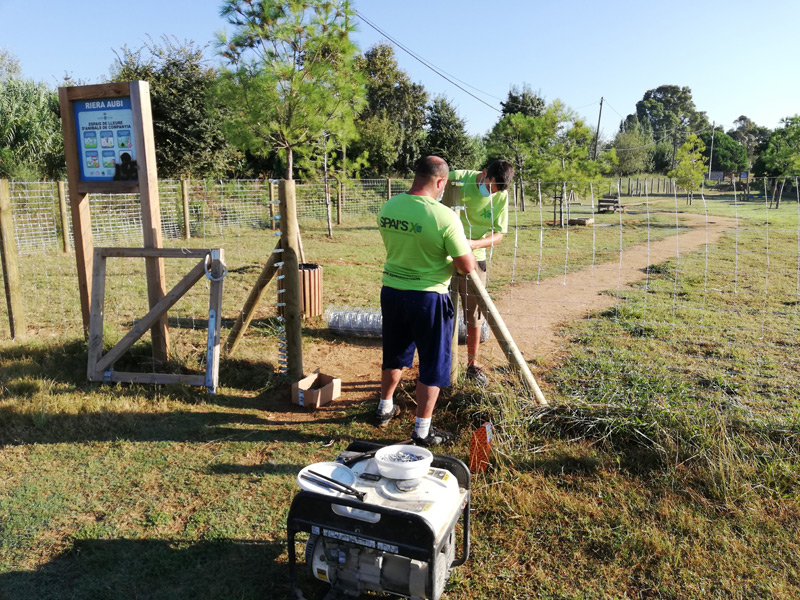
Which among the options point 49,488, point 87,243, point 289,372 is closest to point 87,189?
point 87,243

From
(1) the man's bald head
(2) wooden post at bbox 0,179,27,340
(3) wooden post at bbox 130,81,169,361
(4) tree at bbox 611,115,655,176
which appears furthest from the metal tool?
(4) tree at bbox 611,115,655,176

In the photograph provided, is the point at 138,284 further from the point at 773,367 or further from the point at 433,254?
the point at 773,367

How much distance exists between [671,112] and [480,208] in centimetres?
10429

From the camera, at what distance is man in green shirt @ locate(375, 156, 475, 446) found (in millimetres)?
3629

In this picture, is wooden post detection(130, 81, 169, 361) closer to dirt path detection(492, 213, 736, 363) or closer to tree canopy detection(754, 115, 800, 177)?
dirt path detection(492, 213, 736, 363)

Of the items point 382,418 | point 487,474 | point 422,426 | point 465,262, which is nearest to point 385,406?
point 382,418

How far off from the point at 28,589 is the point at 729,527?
3.59 meters

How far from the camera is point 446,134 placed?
3145 centimetres

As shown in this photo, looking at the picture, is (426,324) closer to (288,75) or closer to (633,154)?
(288,75)

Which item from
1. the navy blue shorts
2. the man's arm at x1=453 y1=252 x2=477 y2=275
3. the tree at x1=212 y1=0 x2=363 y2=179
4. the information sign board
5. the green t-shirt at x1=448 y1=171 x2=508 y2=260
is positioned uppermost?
the tree at x1=212 y1=0 x2=363 y2=179

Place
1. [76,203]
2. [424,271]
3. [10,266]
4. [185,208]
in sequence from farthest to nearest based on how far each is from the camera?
1. [185,208]
2. [10,266]
3. [76,203]
4. [424,271]

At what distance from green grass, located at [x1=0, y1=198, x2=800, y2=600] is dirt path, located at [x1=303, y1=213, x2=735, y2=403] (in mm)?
457

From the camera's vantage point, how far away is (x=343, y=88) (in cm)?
1195

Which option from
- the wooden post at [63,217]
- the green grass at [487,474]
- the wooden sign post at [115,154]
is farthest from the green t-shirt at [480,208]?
the wooden post at [63,217]
